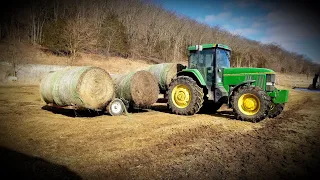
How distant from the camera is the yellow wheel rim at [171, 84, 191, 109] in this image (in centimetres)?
938

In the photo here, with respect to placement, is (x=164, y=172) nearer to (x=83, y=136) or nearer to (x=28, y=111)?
(x=83, y=136)

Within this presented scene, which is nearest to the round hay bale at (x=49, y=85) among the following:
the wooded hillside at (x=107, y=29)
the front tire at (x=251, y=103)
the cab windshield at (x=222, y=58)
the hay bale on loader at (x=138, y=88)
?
the hay bale on loader at (x=138, y=88)

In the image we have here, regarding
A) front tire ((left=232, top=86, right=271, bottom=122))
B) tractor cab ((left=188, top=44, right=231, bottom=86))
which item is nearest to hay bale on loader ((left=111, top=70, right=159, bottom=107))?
tractor cab ((left=188, top=44, right=231, bottom=86))

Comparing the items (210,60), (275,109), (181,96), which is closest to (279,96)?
(275,109)

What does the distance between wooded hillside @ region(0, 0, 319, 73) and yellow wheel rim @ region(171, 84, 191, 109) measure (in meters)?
22.0

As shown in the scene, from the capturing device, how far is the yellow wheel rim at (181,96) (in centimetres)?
938

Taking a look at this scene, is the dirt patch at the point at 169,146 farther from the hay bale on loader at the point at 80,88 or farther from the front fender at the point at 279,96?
the front fender at the point at 279,96

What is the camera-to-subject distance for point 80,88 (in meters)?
7.90

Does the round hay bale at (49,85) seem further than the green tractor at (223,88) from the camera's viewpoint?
Yes

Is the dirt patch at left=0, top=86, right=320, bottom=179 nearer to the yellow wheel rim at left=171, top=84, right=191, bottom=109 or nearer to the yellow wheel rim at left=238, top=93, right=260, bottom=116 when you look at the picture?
the yellow wheel rim at left=238, top=93, right=260, bottom=116

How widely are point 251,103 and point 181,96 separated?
106 inches

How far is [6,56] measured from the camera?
87.4ft

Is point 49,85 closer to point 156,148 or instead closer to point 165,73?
point 165,73

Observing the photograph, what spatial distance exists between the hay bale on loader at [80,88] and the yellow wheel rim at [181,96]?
247 cm
